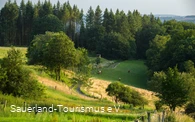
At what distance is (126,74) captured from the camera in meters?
69.5

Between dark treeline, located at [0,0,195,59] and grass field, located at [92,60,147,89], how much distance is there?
376 inches

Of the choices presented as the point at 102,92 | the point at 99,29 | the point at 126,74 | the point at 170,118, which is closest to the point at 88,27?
the point at 99,29

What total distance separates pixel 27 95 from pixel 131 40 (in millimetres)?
66976

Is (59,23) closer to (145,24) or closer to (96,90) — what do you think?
(145,24)

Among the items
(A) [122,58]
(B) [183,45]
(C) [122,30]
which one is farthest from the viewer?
(C) [122,30]

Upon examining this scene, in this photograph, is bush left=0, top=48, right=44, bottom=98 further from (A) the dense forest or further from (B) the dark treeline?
(B) the dark treeline

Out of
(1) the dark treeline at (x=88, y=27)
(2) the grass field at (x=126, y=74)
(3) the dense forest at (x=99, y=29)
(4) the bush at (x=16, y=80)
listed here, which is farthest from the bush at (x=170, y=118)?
(1) the dark treeline at (x=88, y=27)

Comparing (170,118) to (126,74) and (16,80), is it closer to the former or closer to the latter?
(16,80)

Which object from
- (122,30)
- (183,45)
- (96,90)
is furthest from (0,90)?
(122,30)

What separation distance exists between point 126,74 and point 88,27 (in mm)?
31525

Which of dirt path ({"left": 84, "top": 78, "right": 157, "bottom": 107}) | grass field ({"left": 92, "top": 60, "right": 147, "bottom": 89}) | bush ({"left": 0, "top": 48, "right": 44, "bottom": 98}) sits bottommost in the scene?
grass field ({"left": 92, "top": 60, "right": 147, "bottom": 89})

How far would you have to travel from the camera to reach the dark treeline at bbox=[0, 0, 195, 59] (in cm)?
8725

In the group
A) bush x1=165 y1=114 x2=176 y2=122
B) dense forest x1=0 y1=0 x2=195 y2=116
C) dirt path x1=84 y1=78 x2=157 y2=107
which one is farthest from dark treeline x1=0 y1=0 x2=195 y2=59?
bush x1=165 y1=114 x2=176 y2=122

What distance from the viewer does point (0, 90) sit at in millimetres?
23938
